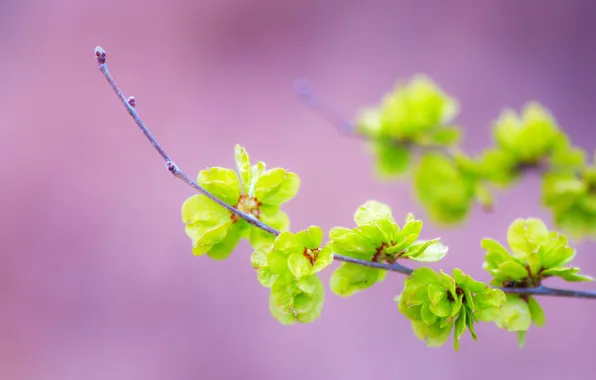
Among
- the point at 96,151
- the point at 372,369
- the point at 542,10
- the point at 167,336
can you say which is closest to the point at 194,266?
the point at 167,336

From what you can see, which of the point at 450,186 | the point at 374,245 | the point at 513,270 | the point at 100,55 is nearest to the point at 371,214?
the point at 374,245

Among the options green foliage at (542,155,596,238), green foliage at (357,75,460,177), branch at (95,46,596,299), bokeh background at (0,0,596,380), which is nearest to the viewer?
branch at (95,46,596,299)

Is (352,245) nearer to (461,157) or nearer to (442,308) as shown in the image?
(442,308)

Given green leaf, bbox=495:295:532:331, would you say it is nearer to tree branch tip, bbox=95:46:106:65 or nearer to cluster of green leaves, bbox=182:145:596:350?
cluster of green leaves, bbox=182:145:596:350

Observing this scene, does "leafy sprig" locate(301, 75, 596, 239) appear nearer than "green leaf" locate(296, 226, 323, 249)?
No

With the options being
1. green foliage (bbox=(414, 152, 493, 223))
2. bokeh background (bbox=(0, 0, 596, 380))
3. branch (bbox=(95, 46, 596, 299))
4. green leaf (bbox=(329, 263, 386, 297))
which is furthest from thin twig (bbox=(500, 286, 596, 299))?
bokeh background (bbox=(0, 0, 596, 380))

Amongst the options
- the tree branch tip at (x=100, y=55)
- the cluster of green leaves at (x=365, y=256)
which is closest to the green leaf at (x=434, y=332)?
the cluster of green leaves at (x=365, y=256)

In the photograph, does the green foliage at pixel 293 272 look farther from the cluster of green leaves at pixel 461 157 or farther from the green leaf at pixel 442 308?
the cluster of green leaves at pixel 461 157

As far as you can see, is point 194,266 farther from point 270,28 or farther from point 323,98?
point 270,28
